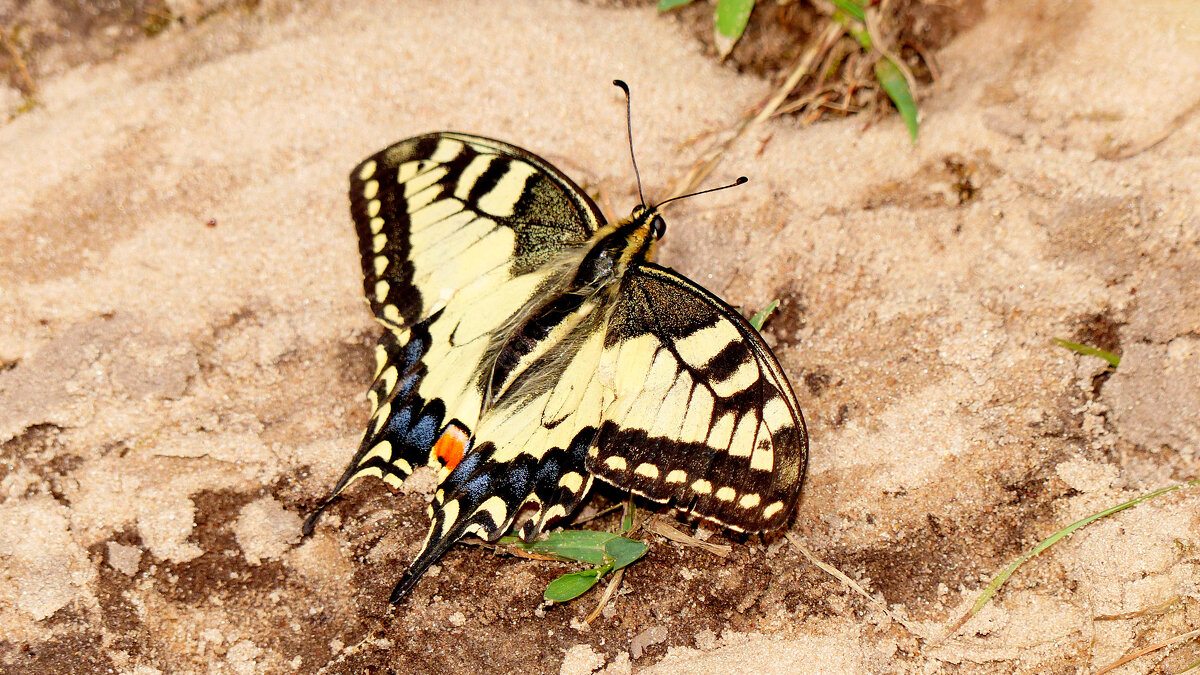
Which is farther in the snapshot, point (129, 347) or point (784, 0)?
point (784, 0)

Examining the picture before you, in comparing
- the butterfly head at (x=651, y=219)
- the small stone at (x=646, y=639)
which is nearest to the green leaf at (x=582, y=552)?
the small stone at (x=646, y=639)

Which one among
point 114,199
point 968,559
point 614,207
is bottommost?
point 968,559

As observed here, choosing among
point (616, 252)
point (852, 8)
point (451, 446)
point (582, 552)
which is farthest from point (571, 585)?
point (852, 8)

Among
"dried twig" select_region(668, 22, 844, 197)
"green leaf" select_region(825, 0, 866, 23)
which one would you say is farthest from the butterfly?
"green leaf" select_region(825, 0, 866, 23)

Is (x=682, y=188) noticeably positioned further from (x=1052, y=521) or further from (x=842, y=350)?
(x=1052, y=521)

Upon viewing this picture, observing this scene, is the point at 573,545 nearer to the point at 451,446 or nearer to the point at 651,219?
the point at 451,446

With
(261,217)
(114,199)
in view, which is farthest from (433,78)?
(114,199)
